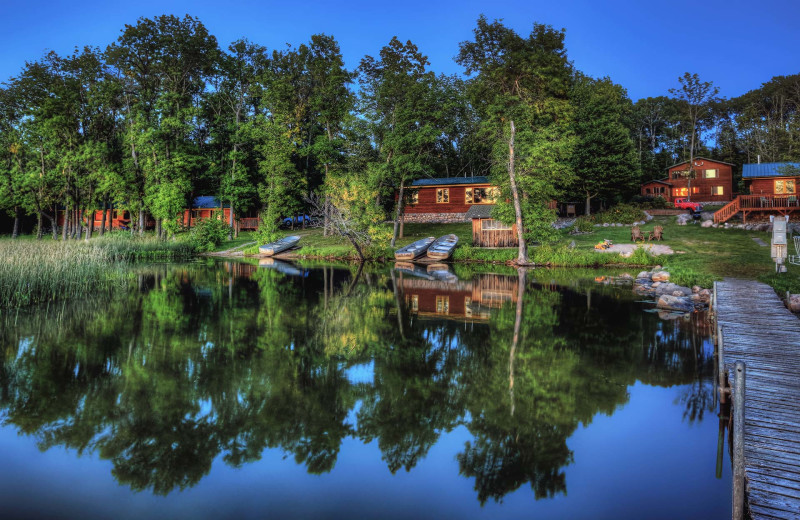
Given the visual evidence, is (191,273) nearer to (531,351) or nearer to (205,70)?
(531,351)

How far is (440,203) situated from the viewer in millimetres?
44594

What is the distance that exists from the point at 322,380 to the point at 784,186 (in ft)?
142

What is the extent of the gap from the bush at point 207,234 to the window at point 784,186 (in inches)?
1740

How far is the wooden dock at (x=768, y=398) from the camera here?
439 centimetres

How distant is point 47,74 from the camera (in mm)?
42062

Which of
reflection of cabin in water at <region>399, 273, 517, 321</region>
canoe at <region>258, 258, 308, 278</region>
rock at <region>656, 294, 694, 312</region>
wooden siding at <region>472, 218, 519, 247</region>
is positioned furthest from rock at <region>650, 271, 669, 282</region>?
canoe at <region>258, 258, 308, 278</region>

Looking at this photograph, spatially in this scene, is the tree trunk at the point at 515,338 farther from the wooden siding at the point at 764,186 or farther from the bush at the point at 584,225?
the wooden siding at the point at 764,186

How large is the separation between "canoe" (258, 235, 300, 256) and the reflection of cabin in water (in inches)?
648

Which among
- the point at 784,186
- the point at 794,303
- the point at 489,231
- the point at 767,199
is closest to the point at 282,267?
the point at 489,231

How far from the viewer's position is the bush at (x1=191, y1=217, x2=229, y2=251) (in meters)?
38.2

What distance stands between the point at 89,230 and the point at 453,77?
37.2 meters

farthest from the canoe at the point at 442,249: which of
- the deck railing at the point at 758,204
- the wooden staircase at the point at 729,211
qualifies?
the deck railing at the point at 758,204

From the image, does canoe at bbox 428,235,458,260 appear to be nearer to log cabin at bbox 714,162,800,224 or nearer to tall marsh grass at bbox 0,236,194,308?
tall marsh grass at bbox 0,236,194,308

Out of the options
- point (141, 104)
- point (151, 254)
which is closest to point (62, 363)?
point (151, 254)
